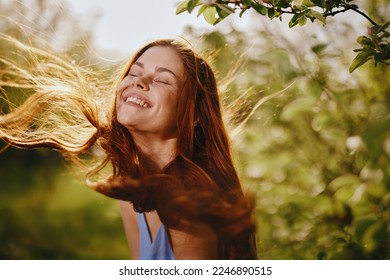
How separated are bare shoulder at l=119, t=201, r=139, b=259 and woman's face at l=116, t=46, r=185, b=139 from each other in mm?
185

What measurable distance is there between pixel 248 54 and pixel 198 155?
382 mm

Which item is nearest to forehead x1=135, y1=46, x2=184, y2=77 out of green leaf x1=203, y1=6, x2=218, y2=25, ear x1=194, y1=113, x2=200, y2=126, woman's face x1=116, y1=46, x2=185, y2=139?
woman's face x1=116, y1=46, x2=185, y2=139

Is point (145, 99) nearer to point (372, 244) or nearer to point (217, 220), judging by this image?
point (217, 220)

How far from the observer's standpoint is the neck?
1332 millimetres

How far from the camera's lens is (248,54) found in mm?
1572

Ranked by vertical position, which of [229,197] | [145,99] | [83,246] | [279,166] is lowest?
[83,246]

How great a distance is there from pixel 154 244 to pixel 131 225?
94 millimetres

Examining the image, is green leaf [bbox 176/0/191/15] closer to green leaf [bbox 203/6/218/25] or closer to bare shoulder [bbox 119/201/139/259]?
green leaf [bbox 203/6/218/25]

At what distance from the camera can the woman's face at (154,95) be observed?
1310 mm

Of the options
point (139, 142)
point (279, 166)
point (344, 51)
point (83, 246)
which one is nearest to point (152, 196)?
point (139, 142)

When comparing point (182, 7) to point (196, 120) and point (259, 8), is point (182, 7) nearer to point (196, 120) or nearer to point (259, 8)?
point (259, 8)

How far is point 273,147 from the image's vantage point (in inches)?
66.2

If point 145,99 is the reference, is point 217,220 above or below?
below

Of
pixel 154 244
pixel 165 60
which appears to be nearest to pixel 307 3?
pixel 165 60
